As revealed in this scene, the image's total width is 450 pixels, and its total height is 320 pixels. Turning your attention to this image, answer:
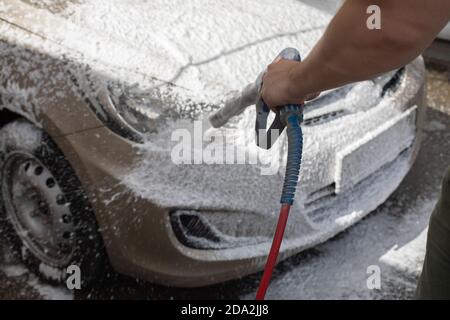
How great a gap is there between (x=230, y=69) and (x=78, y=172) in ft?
2.47

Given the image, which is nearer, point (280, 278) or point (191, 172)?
point (191, 172)

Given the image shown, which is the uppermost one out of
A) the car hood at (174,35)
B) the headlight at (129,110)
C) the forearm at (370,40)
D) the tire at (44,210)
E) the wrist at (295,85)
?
the car hood at (174,35)

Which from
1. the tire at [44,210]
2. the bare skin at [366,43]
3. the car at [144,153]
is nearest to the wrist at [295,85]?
the bare skin at [366,43]

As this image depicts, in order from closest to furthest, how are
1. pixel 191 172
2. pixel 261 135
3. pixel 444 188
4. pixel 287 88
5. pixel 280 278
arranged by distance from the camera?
1. pixel 287 88
2. pixel 444 188
3. pixel 261 135
4. pixel 191 172
5. pixel 280 278

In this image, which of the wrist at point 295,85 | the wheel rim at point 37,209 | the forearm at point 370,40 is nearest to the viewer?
the forearm at point 370,40

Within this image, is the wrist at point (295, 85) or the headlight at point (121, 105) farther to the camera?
the headlight at point (121, 105)

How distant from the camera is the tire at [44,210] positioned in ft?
7.02

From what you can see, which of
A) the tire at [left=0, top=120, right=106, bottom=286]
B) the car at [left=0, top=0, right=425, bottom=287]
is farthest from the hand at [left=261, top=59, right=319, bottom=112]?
the tire at [left=0, top=120, right=106, bottom=286]

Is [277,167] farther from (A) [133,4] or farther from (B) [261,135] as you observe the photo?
(A) [133,4]

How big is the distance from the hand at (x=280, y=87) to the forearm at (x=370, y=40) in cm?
8

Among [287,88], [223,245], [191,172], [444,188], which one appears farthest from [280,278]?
[287,88]

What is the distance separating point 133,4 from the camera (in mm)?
2518

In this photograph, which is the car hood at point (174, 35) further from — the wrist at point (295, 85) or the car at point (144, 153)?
the wrist at point (295, 85)

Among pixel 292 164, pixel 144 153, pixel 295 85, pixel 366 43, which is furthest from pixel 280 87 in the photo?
pixel 144 153
